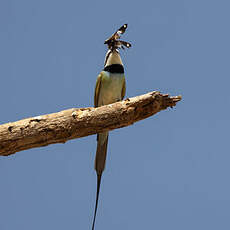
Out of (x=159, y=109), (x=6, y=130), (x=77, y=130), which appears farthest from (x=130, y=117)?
(x=6, y=130)

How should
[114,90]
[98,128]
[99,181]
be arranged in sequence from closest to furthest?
[98,128]
[99,181]
[114,90]

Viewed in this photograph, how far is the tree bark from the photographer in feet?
11.1

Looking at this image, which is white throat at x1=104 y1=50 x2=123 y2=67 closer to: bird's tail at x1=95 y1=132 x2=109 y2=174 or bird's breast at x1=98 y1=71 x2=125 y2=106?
bird's breast at x1=98 y1=71 x2=125 y2=106

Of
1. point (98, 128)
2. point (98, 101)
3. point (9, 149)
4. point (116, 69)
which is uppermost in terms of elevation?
point (116, 69)

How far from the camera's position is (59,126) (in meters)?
3.42

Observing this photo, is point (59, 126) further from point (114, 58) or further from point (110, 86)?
point (114, 58)

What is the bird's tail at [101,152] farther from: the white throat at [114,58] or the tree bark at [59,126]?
the tree bark at [59,126]

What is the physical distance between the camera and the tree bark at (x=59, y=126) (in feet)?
11.1

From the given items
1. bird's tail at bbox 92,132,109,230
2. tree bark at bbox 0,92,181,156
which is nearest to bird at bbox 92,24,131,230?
bird's tail at bbox 92,132,109,230

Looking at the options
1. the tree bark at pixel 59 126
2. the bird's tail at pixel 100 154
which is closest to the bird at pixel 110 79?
the bird's tail at pixel 100 154

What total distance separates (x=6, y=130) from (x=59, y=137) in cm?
49

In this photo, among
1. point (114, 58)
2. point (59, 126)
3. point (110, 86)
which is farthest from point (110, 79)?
point (59, 126)

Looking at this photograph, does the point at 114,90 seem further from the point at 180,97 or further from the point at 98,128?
the point at 180,97

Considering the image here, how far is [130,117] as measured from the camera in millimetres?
3275
